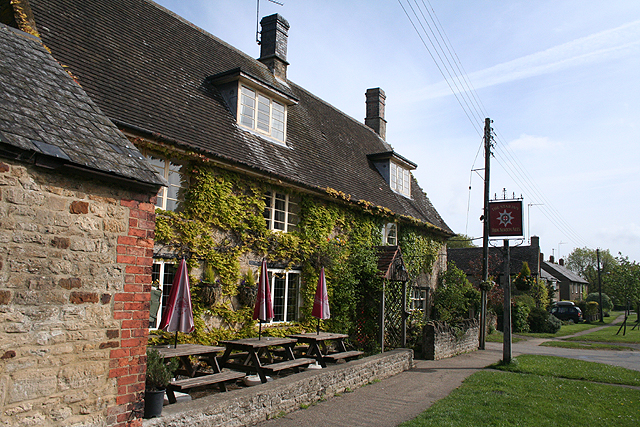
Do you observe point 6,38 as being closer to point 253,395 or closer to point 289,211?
point 253,395

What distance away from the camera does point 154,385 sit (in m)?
5.85

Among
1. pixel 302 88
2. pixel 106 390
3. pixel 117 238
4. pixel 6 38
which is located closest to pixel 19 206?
pixel 117 238

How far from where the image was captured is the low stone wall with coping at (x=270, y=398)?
6094 mm

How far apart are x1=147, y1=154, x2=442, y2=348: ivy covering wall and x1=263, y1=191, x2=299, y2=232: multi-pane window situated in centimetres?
21

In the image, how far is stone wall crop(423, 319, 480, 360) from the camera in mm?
15156

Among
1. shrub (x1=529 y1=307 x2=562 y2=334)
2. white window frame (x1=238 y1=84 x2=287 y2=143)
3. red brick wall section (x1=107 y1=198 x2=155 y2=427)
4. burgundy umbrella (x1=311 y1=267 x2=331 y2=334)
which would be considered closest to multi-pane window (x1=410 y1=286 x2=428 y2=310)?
burgundy umbrella (x1=311 y1=267 x2=331 y2=334)

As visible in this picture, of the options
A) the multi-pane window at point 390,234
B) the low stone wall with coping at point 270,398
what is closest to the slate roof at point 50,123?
the low stone wall with coping at point 270,398

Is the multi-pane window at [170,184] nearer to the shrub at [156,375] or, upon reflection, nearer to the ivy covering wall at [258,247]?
the ivy covering wall at [258,247]

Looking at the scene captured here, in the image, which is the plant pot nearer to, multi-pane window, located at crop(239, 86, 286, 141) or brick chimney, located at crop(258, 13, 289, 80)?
multi-pane window, located at crop(239, 86, 286, 141)

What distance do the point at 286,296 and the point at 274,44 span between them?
10.5 meters

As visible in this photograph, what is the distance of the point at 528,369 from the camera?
13227mm

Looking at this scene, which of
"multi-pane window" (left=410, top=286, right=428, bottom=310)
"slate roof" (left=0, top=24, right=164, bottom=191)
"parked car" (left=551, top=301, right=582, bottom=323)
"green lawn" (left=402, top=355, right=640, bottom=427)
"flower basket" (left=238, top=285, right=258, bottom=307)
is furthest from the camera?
"parked car" (left=551, top=301, right=582, bottom=323)

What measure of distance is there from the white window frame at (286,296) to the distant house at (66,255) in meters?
6.63

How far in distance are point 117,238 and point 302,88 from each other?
1598 cm
